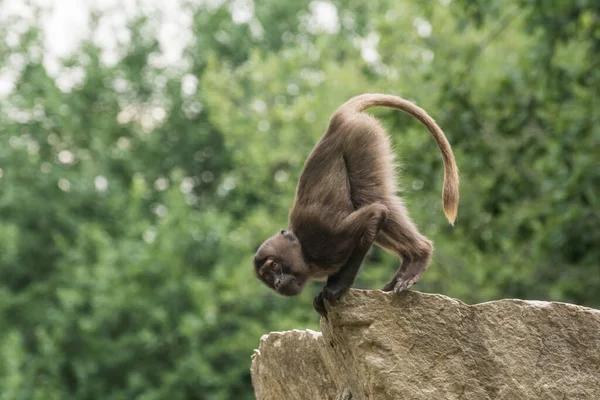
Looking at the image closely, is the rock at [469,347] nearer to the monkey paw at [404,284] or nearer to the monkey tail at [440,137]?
the monkey paw at [404,284]

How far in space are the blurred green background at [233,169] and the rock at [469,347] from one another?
597 cm

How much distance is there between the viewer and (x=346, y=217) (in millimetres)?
5762

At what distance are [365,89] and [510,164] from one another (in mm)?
6597

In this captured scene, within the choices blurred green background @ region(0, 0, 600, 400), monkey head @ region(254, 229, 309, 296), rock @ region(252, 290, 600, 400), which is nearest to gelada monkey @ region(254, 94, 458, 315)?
monkey head @ region(254, 229, 309, 296)

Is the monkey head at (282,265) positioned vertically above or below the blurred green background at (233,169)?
above

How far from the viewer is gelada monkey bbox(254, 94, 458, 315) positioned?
574 centimetres

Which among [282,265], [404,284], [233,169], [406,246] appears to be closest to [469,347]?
[404,284]

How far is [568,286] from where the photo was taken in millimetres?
14797

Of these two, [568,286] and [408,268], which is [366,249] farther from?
[568,286]

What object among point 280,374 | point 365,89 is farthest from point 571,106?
point 280,374

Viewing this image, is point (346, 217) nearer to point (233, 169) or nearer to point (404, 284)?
point (404, 284)

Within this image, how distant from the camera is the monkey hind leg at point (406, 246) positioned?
19.5ft

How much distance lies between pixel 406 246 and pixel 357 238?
1.38 ft

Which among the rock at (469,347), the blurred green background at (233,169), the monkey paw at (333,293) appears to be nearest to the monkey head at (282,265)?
the monkey paw at (333,293)
